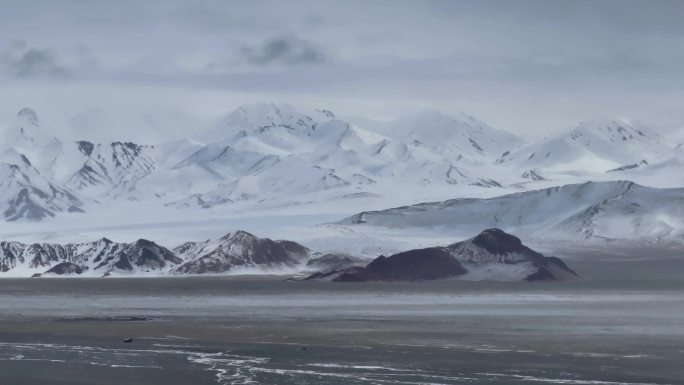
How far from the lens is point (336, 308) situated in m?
185

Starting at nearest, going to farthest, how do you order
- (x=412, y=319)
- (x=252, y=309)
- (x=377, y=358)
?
(x=377, y=358), (x=412, y=319), (x=252, y=309)

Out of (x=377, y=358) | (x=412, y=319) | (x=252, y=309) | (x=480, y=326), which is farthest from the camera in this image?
(x=252, y=309)

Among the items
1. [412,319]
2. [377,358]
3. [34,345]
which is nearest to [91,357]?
[34,345]

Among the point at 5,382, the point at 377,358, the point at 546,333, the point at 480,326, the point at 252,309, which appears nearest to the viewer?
the point at 5,382

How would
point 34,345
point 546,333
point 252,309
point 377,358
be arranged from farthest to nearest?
point 252,309, point 546,333, point 34,345, point 377,358

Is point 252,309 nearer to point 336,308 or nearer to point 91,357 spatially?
point 336,308

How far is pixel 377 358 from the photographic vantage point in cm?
10950

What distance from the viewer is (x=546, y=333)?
439 feet

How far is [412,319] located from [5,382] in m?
67.4

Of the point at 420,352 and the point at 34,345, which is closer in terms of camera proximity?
the point at 420,352

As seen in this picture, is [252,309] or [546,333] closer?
[546,333]

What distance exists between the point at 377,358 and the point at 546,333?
28552 mm

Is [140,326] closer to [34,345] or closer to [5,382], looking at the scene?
[34,345]

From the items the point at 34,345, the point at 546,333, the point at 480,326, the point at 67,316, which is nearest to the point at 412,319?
the point at 480,326
